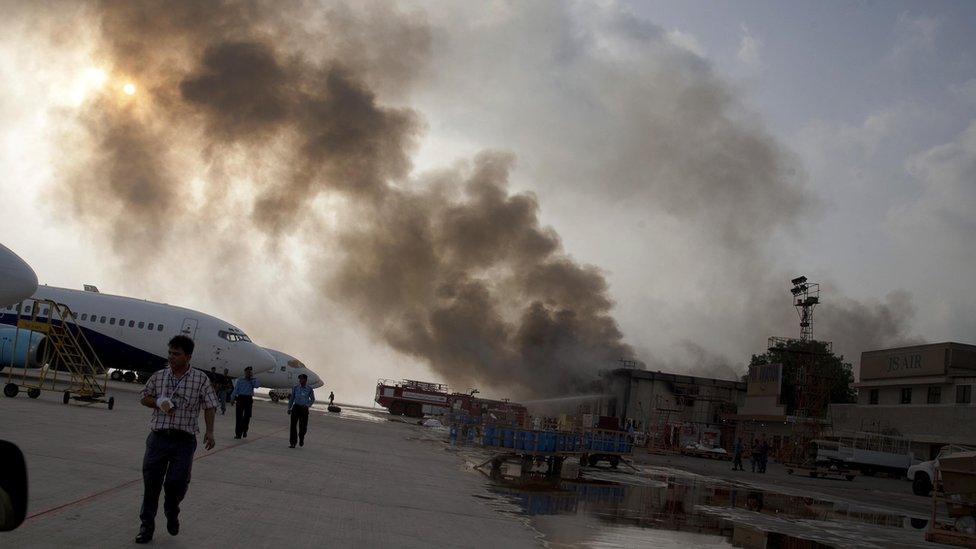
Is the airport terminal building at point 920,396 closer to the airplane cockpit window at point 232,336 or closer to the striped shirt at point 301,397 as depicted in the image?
the airplane cockpit window at point 232,336

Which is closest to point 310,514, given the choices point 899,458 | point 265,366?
point 265,366

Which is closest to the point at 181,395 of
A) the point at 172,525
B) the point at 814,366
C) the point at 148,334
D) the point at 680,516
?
the point at 172,525

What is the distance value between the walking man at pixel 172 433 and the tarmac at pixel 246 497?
32 cm

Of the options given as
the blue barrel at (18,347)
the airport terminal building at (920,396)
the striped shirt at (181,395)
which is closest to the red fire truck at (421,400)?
the airport terminal building at (920,396)

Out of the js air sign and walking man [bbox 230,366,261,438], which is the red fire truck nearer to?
the js air sign

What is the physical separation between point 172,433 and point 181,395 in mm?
351

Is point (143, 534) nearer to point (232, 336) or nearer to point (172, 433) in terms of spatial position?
point (172, 433)

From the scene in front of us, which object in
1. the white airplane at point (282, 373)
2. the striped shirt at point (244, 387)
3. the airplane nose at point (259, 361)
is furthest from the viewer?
the white airplane at point (282, 373)

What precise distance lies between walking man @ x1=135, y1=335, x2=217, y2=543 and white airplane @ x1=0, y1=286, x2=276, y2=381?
88.7 feet

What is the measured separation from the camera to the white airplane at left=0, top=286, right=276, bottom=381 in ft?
111

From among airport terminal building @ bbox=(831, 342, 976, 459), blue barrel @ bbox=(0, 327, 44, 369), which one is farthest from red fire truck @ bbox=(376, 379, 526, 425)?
blue barrel @ bbox=(0, 327, 44, 369)

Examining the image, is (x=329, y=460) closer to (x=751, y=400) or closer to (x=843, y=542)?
(x=843, y=542)

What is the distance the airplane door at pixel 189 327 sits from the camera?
33.7m

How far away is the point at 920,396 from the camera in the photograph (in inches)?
2229
